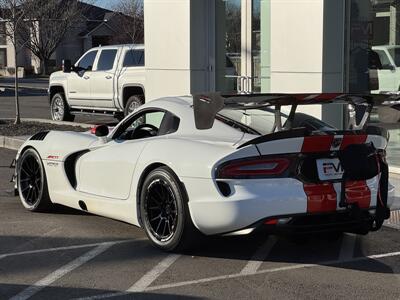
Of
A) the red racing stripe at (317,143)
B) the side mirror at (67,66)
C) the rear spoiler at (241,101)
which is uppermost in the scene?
the side mirror at (67,66)

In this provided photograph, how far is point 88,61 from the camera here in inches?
661

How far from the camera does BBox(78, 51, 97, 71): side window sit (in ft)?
54.4

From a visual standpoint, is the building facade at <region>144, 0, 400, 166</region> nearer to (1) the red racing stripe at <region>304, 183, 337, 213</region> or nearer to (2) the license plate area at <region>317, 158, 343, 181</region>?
(2) the license plate area at <region>317, 158, 343, 181</region>

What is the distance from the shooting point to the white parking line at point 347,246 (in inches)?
224

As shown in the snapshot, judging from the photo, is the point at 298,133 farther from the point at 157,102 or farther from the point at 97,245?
the point at 97,245

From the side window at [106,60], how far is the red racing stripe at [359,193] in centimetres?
1114

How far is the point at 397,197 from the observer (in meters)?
8.02

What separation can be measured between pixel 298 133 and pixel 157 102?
1.74 meters

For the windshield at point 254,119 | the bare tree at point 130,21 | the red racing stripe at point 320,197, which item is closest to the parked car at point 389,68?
the windshield at point 254,119

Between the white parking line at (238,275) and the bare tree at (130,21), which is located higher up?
the bare tree at (130,21)

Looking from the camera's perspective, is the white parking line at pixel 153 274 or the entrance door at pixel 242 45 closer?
the white parking line at pixel 153 274

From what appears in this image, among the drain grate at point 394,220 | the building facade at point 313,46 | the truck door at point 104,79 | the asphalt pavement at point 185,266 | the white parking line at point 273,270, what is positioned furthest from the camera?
the truck door at point 104,79

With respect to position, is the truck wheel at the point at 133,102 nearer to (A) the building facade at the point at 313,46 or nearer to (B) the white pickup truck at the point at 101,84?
(B) the white pickup truck at the point at 101,84

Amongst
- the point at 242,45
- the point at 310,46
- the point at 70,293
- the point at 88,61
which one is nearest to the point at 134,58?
the point at 88,61
